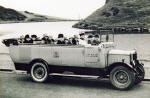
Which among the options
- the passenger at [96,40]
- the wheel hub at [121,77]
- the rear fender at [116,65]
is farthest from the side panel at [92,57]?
the wheel hub at [121,77]

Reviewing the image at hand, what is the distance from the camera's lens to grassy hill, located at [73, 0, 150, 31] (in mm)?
139637

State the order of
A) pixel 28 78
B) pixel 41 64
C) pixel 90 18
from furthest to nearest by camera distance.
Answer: pixel 90 18, pixel 28 78, pixel 41 64

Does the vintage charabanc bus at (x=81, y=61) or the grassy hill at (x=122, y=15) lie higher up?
the grassy hill at (x=122, y=15)

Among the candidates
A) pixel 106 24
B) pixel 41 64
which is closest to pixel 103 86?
pixel 41 64

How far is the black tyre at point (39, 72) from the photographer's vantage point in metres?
11.8

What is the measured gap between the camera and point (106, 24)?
480 ft

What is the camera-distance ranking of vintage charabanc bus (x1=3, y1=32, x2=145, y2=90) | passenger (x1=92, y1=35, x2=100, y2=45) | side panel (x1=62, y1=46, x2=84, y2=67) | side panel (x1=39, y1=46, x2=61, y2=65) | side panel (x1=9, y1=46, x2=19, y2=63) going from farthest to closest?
side panel (x1=9, y1=46, x2=19, y2=63) < side panel (x1=39, y1=46, x2=61, y2=65) < passenger (x1=92, y1=35, x2=100, y2=45) < side panel (x1=62, y1=46, x2=84, y2=67) < vintage charabanc bus (x1=3, y1=32, x2=145, y2=90)

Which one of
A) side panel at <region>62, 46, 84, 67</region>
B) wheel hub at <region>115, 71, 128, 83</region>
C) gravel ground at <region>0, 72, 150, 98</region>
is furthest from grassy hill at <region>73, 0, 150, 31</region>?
wheel hub at <region>115, 71, 128, 83</region>

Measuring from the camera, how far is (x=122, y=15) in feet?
486

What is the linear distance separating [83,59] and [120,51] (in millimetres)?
1310

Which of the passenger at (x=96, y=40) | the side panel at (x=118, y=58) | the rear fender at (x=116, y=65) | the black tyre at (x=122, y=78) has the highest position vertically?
the passenger at (x=96, y=40)

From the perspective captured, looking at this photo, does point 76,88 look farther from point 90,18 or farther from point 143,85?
point 90,18

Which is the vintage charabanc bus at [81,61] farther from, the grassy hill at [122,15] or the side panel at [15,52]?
the grassy hill at [122,15]

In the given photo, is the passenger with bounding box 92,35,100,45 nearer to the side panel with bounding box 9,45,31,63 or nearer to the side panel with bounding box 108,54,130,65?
the side panel with bounding box 108,54,130,65
